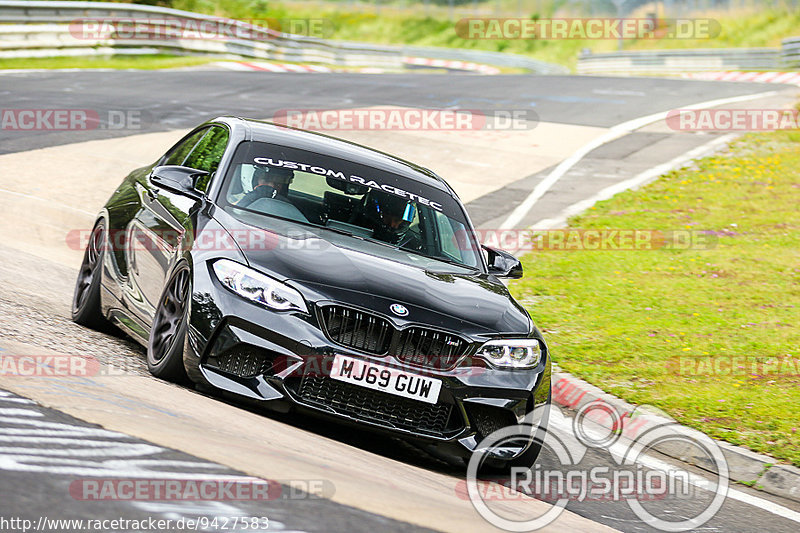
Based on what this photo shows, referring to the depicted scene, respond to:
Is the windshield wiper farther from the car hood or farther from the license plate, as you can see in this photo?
the license plate

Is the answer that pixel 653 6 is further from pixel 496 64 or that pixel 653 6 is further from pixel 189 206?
pixel 189 206

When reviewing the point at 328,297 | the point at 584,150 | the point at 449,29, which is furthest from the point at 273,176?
the point at 449,29

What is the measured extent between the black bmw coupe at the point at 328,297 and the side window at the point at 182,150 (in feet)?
1.40

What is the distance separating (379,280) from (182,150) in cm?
269

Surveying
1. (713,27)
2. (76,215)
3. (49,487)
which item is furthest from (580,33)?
(49,487)

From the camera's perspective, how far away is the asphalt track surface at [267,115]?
4.00 m

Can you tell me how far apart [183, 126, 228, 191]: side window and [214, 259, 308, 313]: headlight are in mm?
1325

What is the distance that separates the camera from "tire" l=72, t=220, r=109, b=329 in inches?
295

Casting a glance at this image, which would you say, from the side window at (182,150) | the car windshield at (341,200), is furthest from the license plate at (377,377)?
the side window at (182,150)

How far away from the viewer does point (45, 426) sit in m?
4.50

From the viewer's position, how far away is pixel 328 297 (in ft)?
18.1

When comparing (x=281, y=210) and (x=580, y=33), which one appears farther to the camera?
(x=580, y=33)

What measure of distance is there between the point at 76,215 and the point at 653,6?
171ft

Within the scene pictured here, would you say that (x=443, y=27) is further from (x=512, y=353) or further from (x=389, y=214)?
(x=512, y=353)
